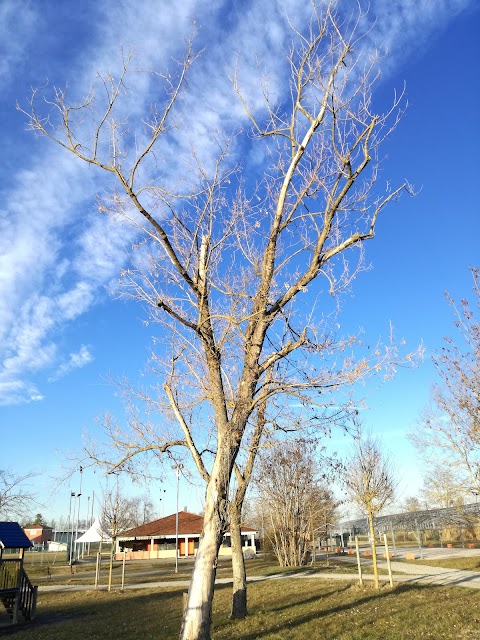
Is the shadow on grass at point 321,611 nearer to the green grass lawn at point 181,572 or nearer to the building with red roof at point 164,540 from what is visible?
the green grass lawn at point 181,572

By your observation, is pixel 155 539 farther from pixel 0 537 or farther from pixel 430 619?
pixel 430 619

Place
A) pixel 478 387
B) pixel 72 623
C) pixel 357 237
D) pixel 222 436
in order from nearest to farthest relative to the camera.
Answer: pixel 222 436, pixel 357 237, pixel 72 623, pixel 478 387

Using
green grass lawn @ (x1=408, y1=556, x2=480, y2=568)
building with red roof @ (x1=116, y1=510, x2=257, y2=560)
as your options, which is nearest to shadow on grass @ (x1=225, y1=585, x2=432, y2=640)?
green grass lawn @ (x1=408, y1=556, x2=480, y2=568)

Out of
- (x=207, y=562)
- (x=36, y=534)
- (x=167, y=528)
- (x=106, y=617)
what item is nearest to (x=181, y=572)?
(x=106, y=617)

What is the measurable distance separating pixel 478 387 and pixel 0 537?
1536 centimetres

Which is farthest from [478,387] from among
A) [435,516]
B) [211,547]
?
[435,516]

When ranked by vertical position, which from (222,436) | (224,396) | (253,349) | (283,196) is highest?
(283,196)

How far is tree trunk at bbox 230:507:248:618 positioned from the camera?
39.2 ft

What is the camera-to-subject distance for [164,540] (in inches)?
2087

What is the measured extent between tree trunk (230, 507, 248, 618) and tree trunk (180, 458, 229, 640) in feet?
13.9

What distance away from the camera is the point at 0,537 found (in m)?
15.6

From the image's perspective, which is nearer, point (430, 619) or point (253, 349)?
point (253, 349)

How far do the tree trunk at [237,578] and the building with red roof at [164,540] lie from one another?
118ft

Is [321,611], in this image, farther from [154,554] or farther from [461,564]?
[154,554]
